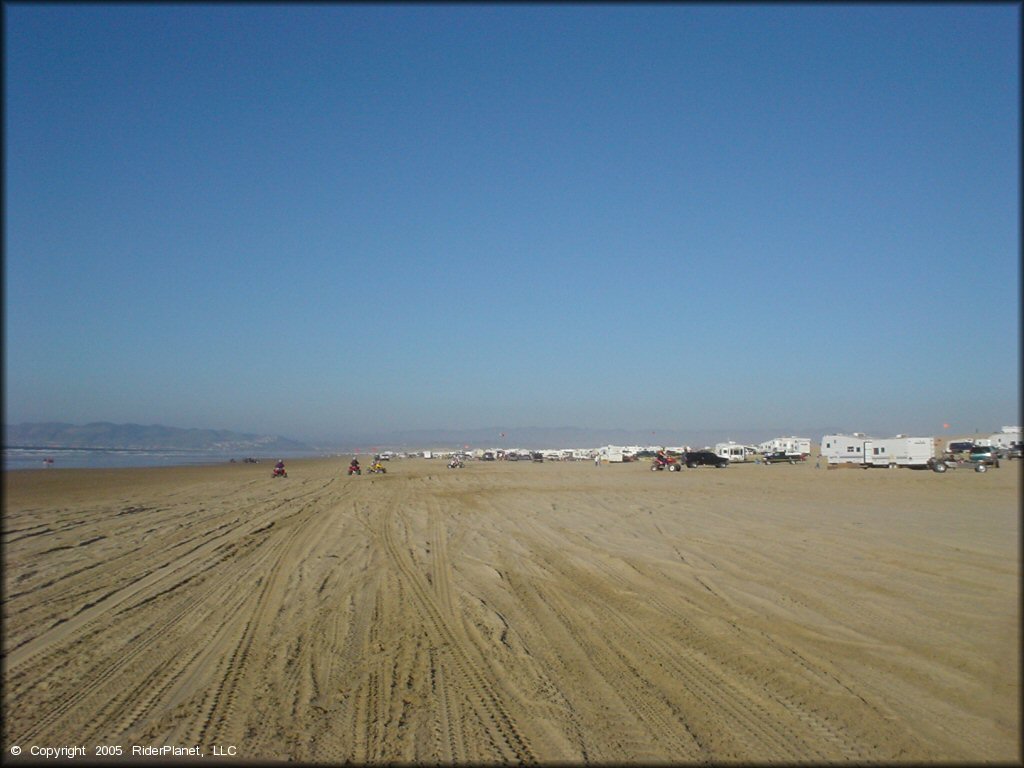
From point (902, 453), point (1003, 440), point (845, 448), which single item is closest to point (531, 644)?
point (902, 453)

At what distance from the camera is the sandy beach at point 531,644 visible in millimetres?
4602

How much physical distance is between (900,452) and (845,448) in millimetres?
5872

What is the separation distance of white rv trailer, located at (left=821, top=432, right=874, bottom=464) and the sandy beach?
114 feet

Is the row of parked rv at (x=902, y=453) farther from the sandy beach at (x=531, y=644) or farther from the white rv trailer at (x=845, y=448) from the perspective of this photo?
the sandy beach at (x=531, y=644)

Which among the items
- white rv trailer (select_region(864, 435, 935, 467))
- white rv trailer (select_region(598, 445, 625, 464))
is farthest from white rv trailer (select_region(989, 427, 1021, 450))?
white rv trailer (select_region(598, 445, 625, 464))

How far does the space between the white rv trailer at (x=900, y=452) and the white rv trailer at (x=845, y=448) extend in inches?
29.5

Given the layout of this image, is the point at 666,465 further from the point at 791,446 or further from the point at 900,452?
the point at 791,446

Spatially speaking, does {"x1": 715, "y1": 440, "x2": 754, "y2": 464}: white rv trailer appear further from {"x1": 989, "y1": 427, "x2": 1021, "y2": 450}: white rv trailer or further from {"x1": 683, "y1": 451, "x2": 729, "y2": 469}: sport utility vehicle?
{"x1": 989, "y1": 427, "x2": 1021, "y2": 450}: white rv trailer

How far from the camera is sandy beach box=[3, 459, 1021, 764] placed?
4602 millimetres

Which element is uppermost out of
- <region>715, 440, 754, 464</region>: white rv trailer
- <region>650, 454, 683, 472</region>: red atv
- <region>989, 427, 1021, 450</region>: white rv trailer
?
<region>989, 427, 1021, 450</region>: white rv trailer

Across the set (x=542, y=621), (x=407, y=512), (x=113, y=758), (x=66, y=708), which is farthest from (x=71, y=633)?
(x=407, y=512)

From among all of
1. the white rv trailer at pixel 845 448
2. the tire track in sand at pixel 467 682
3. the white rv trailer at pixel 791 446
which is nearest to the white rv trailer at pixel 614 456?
the white rv trailer at pixel 791 446

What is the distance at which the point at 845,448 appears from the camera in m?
46.8

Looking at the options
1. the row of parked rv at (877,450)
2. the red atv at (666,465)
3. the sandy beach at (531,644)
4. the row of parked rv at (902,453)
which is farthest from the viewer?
the red atv at (666,465)
